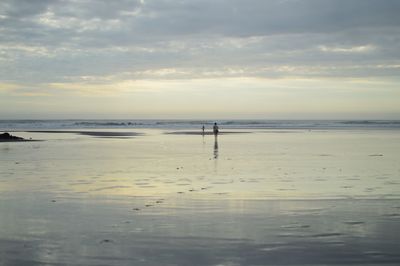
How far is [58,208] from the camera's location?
1145 centimetres

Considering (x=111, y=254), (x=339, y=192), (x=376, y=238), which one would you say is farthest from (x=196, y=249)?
(x=339, y=192)

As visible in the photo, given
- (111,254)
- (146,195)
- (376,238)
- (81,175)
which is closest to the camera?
(111,254)

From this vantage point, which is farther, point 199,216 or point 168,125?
point 168,125

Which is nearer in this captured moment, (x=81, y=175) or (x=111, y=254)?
(x=111, y=254)

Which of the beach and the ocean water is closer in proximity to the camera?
the beach

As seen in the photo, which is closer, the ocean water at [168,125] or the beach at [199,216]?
the beach at [199,216]

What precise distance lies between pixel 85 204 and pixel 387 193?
7984mm

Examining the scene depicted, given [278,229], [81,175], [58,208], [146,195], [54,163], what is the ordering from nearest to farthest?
[278,229] < [58,208] < [146,195] < [81,175] < [54,163]

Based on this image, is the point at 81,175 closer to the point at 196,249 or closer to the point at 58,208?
the point at 58,208

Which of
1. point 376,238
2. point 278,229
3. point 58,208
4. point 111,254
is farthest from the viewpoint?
point 58,208

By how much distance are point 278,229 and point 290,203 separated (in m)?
2.92

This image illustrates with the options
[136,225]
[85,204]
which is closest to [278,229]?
[136,225]

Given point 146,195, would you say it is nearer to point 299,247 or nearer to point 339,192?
point 339,192

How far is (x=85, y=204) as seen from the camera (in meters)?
12.0
